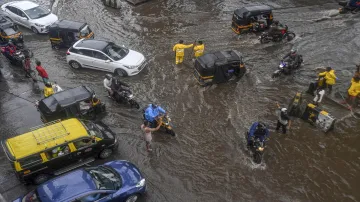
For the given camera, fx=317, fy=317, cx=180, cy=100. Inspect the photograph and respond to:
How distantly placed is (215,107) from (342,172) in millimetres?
5777

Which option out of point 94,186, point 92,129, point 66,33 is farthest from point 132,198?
point 66,33

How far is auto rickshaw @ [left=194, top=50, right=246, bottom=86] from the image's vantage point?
1539 centimetres

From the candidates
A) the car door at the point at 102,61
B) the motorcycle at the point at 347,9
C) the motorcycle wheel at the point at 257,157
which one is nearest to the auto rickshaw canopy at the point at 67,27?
the car door at the point at 102,61

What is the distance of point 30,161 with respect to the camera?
33.5 feet

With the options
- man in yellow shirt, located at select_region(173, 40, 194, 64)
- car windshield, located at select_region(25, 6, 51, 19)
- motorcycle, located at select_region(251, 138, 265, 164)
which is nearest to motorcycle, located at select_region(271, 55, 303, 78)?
man in yellow shirt, located at select_region(173, 40, 194, 64)

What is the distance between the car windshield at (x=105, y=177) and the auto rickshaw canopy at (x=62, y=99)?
12.5ft

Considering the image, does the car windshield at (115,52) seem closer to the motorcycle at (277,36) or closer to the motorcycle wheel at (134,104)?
the motorcycle wheel at (134,104)

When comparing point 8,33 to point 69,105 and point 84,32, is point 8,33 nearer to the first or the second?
point 84,32

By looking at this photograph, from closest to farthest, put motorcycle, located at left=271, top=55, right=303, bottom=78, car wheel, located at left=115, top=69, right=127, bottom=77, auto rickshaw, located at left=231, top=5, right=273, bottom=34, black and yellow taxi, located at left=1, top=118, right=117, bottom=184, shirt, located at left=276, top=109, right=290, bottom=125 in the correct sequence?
black and yellow taxi, located at left=1, top=118, right=117, bottom=184, shirt, located at left=276, top=109, right=290, bottom=125, motorcycle, located at left=271, top=55, right=303, bottom=78, car wheel, located at left=115, top=69, right=127, bottom=77, auto rickshaw, located at left=231, top=5, right=273, bottom=34

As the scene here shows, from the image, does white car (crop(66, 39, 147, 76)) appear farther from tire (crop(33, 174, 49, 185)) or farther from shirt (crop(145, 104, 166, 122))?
tire (crop(33, 174, 49, 185))

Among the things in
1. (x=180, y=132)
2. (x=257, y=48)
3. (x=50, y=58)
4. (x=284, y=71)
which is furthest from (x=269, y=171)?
(x=50, y=58)

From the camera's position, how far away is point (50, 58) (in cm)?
1895

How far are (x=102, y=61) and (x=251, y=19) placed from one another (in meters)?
10.0

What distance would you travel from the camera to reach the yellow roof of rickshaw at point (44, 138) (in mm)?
10281
